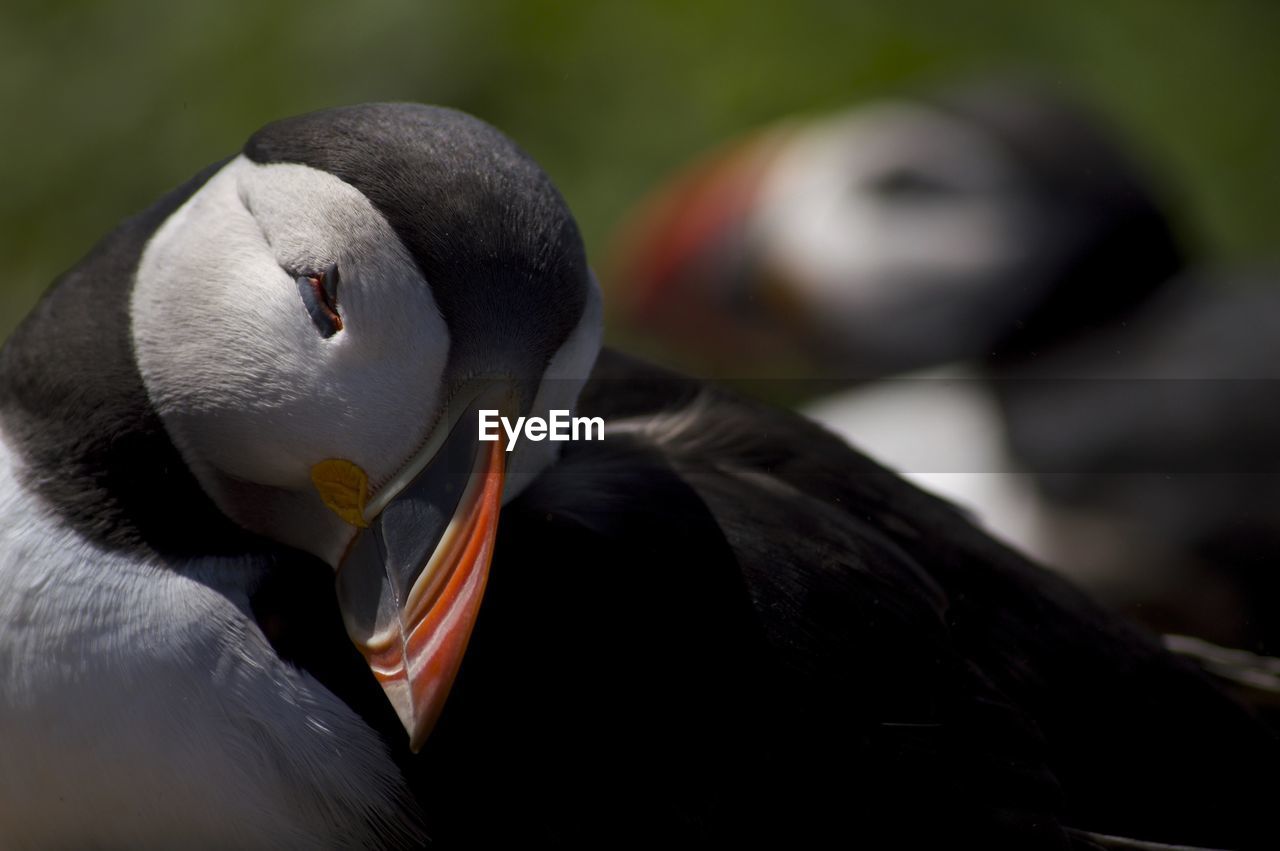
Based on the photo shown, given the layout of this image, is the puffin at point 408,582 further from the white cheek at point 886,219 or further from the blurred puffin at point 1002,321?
the white cheek at point 886,219

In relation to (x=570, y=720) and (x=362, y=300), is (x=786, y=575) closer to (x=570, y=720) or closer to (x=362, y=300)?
(x=570, y=720)

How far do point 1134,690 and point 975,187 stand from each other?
95.9 inches

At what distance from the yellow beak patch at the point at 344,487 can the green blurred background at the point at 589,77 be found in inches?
91.4

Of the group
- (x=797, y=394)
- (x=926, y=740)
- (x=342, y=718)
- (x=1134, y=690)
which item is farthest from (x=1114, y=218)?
(x=342, y=718)

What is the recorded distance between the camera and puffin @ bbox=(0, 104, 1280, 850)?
134cm

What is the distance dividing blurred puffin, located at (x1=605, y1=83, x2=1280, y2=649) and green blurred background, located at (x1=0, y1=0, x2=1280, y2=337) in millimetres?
350

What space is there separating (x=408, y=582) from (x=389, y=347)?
0.63 ft

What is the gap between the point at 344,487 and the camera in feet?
Result: 4.49

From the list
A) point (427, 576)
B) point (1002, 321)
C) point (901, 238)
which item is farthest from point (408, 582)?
point (901, 238)

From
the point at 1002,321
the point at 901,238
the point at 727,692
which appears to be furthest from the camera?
the point at 901,238

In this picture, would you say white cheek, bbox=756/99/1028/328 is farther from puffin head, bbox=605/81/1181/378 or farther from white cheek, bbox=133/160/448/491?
white cheek, bbox=133/160/448/491

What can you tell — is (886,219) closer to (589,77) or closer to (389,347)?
(589,77)

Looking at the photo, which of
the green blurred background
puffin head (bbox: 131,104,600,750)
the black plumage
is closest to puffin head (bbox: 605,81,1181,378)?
the green blurred background

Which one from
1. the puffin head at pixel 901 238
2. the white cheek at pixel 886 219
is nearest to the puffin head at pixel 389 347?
the puffin head at pixel 901 238
